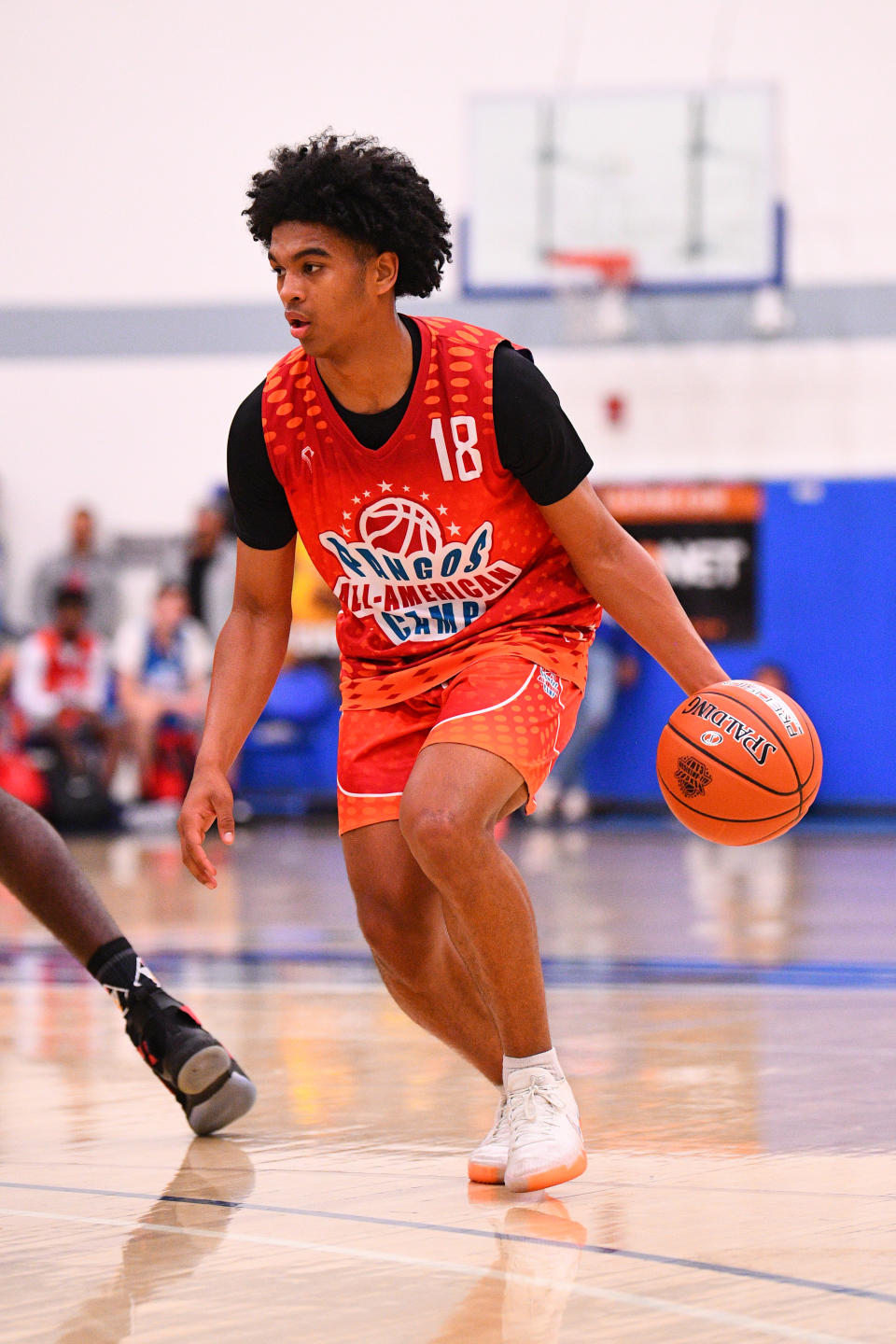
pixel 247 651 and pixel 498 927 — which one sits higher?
pixel 247 651

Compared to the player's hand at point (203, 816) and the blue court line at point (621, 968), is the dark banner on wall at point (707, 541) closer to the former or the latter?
the blue court line at point (621, 968)

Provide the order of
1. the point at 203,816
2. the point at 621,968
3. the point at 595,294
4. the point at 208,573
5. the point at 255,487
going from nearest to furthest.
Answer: the point at 203,816, the point at 255,487, the point at 621,968, the point at 208,573, the point at 595,294

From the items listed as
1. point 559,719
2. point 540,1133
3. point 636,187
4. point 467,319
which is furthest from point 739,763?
point 467,319

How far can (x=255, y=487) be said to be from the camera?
321 cm

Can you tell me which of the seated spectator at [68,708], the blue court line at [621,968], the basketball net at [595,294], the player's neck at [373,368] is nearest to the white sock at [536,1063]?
the player's neck at [373,368]

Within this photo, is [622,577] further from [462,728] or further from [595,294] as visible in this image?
[595,294]

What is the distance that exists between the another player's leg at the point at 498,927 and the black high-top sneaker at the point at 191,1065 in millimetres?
586

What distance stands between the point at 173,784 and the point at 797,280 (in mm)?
5263

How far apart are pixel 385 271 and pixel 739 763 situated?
1001mm

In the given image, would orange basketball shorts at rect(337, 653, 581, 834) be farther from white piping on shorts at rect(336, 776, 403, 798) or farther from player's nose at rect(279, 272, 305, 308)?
player's nose at rect(279, 272, 305, 308)

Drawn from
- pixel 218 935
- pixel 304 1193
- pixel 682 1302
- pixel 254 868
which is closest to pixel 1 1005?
pixel 218 935

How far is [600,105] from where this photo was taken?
11992 millimetres

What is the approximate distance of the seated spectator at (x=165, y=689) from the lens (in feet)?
37.4

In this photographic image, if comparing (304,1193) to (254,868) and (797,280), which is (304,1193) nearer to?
(254,868)
